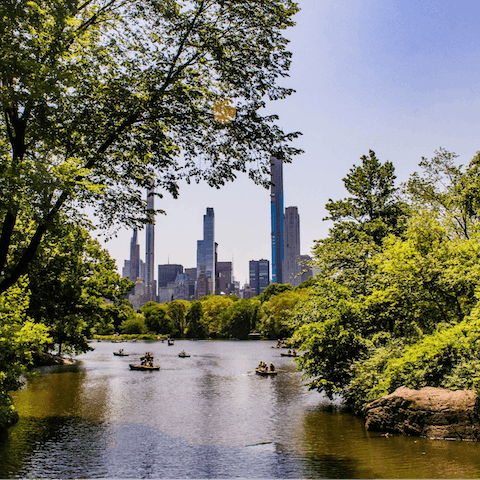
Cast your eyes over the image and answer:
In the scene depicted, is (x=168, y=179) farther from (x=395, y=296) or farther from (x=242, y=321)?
(x=242, y=321)

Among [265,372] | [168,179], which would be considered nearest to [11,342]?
[168,179]

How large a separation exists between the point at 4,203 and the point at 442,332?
53.2ft

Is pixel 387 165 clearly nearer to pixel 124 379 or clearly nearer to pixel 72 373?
pixel 124 379

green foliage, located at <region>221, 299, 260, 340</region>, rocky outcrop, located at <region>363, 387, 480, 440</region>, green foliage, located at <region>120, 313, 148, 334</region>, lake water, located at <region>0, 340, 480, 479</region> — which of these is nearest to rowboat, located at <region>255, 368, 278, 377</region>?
lake water, located at <region>0, 340, 480, 479</region>

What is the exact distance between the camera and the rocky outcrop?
55.9 feet

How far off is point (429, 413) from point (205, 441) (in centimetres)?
929

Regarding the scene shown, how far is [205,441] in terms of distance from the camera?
64.3 feet

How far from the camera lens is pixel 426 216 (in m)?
22.2

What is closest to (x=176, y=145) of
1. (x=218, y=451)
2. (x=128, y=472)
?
(x=128, y=472)

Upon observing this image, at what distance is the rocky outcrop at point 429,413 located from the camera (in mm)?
17047

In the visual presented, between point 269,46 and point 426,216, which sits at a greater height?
point 269,46

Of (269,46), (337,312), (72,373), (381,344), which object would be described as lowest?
(72,373)

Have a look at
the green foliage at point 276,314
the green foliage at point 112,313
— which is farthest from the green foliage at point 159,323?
the green foliage at point 112,313

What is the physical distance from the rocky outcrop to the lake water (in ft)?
1.87
